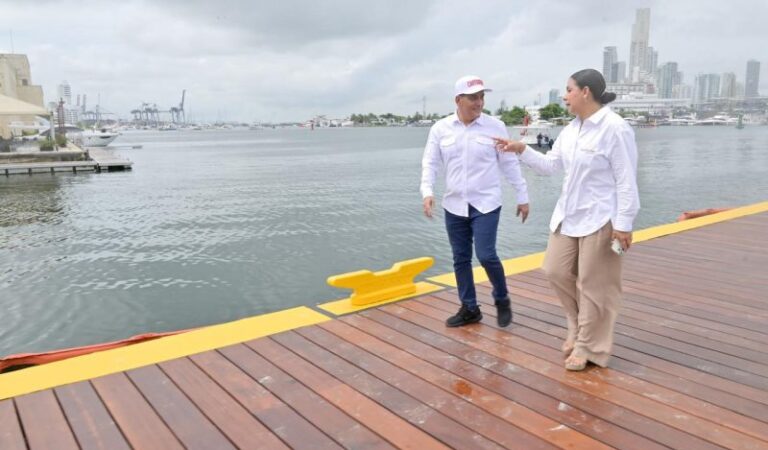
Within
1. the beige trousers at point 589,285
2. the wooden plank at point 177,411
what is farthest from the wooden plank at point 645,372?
the wooden plank at point 177,411

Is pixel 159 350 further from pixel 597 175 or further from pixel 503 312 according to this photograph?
pixel 597 175

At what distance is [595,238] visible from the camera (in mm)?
3154

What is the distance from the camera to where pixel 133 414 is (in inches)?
113

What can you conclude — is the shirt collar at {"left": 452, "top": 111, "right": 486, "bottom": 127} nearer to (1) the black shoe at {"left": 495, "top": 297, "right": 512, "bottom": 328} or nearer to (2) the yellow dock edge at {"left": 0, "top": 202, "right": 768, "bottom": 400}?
(1) the black shoe at {"left": 495, "top": 297, "right": 512, "bottom": 328}

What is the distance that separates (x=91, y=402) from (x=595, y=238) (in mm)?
2911

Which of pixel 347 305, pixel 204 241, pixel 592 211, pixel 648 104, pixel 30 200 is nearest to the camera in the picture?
pixel 592 211

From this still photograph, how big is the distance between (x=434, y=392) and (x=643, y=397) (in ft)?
3.67

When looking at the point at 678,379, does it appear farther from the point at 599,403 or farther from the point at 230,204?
the point at 230,204

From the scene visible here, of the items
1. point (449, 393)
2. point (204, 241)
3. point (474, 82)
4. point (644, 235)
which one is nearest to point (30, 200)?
point (204, 241)

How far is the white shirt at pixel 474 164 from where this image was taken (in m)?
3.83

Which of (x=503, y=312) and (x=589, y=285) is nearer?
(x=589, y=285)

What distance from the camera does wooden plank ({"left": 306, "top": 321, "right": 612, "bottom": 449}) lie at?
265 centimetres

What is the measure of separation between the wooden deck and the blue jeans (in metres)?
0.27

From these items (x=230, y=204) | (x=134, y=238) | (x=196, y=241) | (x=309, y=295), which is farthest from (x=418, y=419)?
(x=230, y=204)
